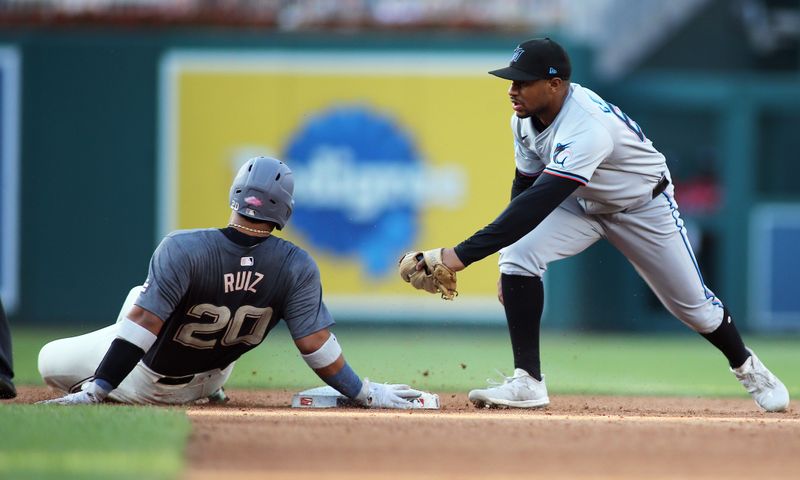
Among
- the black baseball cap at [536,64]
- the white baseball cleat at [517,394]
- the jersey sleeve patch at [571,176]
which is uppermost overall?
the black baseball cap at [536,64]

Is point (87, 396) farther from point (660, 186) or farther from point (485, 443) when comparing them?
point (660, 186)

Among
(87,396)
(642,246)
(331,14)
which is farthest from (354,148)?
(87,396)

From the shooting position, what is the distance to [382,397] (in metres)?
5.67

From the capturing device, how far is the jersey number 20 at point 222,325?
17.3ft

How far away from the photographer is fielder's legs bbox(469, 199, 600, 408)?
19.1ft

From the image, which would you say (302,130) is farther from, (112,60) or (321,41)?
(112,60)

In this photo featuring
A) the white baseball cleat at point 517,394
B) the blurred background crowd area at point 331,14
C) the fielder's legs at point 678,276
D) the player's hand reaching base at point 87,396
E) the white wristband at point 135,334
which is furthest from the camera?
the blurred background crowd area at point 331,14

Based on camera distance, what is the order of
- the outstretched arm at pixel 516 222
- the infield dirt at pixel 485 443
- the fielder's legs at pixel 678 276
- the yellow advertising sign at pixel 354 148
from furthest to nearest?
the yellow advertising sign at pixel 354 148
the fielder's legs at pixel 678 276
the outstretched arm at pixel 516 222
the infield dirt at pixel 485 443

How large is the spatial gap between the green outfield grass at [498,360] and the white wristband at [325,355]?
1.66 metres

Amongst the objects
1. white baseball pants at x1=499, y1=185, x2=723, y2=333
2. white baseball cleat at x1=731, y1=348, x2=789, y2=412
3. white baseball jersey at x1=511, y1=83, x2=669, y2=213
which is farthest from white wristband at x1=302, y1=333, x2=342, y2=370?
white baseball cleat at x1=731, y1=348, x2=789, y2=412

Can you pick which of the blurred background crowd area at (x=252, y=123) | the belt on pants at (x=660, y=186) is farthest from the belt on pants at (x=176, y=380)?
the blurred background crowd area at (x=252, y=123)

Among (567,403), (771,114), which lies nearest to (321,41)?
(771,114)

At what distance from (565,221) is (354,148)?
7064 millimetres

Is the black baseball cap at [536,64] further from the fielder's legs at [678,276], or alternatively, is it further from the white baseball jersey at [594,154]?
the fielder's legs at [678,276]
